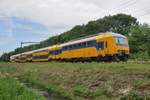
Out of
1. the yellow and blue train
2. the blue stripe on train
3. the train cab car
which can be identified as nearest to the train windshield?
the yellow and blue train

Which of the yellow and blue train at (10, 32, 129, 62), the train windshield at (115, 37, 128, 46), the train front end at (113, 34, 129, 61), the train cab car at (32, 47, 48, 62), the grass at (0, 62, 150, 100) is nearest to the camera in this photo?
the grass at (0, 62, 150, 100)

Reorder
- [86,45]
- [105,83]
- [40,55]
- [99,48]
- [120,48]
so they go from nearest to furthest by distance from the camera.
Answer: [105,83], [120,48], [99,48], [86,45], [40,55]

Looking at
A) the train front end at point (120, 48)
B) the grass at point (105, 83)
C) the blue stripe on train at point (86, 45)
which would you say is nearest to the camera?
the grass at point (105, 83)

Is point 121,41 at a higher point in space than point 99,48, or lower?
higher

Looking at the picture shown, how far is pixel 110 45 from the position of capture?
95.0 feet

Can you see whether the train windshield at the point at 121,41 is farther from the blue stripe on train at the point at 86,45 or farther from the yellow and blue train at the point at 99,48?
the blue stripe on train at the point at 86,45

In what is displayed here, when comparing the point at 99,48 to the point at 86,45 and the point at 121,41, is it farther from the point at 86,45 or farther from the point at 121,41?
the point at 86,45

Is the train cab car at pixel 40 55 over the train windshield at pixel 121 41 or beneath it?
beneath

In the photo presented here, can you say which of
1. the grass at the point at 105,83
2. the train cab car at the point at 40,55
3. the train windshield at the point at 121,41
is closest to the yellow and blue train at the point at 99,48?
the train windshield at the point at 121,41

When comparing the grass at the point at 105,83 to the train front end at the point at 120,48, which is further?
the train front end at the point at 120,48

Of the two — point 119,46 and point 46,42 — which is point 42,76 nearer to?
point 119,46

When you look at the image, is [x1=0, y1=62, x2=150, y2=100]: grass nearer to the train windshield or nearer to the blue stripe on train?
the blue stripe on train

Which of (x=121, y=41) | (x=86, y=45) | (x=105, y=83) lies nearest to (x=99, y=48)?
(x=121, y=41)

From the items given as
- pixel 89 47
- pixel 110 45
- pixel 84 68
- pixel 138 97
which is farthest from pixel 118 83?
pixel 89 47
